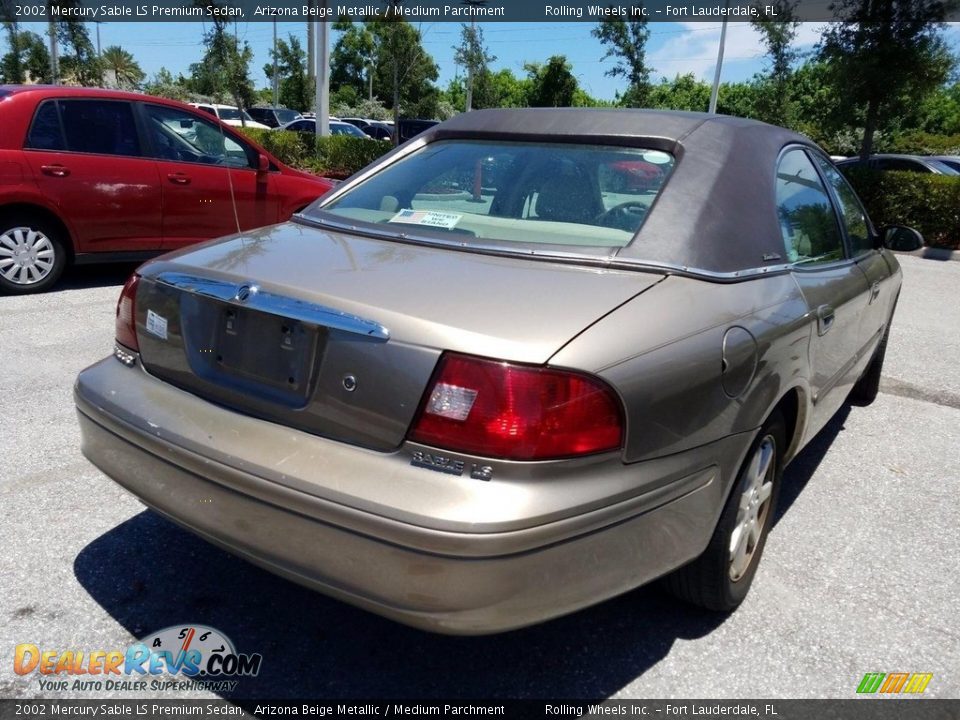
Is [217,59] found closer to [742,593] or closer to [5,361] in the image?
[5,361]

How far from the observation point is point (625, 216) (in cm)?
261

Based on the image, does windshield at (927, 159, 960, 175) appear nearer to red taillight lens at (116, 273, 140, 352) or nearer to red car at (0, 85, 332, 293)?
red car at (0, 85, 332, 293)

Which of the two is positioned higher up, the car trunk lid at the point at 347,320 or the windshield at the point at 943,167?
the car trunk lid at the point at 347,320

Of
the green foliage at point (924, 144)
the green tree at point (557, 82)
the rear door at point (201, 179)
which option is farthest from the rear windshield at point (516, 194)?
the green foliage at point (924, 144)

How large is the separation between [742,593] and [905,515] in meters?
1.28

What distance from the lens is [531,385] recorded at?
1.87 meters

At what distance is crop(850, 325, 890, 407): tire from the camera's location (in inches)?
195

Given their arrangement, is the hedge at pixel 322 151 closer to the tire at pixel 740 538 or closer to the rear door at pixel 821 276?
the rear door at pixel 821 276

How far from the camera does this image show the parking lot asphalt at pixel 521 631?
93.4 inches

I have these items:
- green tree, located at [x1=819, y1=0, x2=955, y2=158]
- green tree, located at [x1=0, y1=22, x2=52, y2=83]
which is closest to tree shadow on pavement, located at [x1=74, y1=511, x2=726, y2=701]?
green tree, located at [x1=819, y1=0, x2=955, y2=158]

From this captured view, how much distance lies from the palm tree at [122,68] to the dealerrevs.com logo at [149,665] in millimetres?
52700

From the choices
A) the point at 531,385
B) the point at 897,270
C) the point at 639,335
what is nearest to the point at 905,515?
the point at 897,270

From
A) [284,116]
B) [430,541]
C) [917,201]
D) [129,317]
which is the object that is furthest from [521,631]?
[284,116]

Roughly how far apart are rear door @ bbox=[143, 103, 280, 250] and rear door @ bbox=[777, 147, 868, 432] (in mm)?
4855
